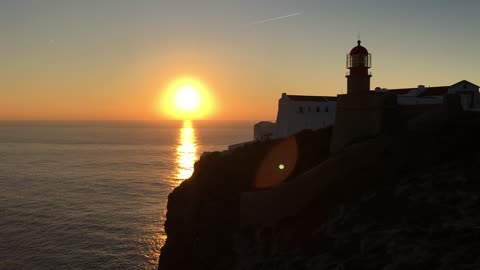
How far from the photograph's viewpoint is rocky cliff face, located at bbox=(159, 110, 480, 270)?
1443 cm

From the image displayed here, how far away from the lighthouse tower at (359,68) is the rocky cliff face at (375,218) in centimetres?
659

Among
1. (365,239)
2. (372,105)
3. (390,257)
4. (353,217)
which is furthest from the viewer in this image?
(372,105)

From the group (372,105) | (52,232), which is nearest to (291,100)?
(372,105)

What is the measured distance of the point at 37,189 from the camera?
75.0 m

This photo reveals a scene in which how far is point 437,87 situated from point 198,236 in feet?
113

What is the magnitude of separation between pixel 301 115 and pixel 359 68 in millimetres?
18925

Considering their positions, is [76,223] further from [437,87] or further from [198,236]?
[437,87]

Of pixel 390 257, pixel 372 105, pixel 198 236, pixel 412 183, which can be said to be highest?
pixel 372 105

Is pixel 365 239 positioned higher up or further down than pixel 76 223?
higher up

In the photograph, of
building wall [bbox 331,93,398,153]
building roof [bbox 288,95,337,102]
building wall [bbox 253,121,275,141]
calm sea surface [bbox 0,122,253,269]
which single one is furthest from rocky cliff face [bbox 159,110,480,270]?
building wall [bbox 253,121,275,141]

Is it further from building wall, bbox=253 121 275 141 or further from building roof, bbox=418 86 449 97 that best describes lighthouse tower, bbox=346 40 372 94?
building wall, bbox=253 121 275 141

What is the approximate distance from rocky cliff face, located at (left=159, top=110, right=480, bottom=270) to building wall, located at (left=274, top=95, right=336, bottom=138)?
16.1 metres

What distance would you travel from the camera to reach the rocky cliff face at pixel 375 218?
14.4m

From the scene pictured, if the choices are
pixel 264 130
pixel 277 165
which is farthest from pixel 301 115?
pixel 277 165
